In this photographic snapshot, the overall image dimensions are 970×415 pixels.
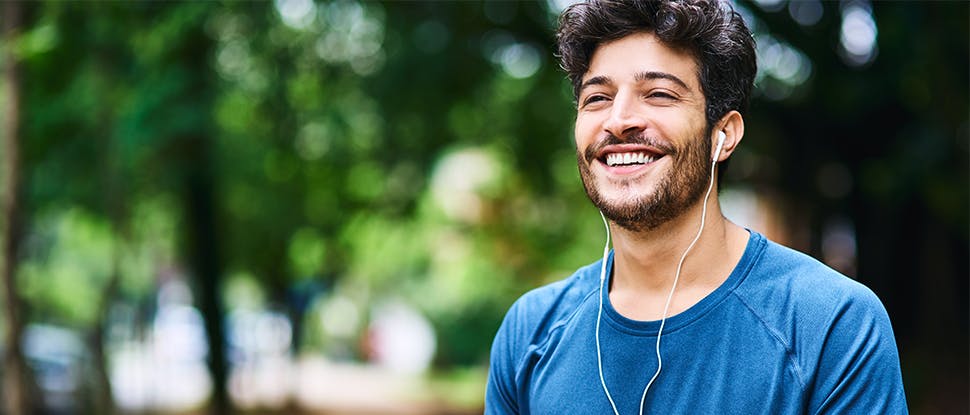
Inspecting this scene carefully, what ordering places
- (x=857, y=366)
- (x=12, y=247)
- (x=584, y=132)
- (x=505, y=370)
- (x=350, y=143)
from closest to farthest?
1. (x=857, y=366)
2. (x=584, y=132)
3. (x=505, y=370)
4. (x=12, y=247)
5. (x=350, y=143)

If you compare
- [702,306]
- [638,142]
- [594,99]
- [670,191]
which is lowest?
[702,306]

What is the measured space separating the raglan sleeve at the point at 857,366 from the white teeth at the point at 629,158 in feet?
1.69

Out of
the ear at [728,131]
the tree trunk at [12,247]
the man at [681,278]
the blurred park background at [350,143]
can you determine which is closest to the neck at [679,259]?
the man at [681,278]

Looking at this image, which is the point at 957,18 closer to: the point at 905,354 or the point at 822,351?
the point at 905,354

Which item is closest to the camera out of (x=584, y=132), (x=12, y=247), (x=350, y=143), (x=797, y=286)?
(x=797, y=286)

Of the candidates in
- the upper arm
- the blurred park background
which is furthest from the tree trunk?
the upper arm

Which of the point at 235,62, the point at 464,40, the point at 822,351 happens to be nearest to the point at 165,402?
the point at 235,62

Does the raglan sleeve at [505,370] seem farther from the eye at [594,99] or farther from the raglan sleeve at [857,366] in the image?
the raglan sleeve at [857,366]

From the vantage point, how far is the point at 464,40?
10992mm

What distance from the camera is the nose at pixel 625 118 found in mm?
2311

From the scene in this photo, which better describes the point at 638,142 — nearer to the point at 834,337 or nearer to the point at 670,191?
the point at 670,191

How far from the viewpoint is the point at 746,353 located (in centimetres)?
216

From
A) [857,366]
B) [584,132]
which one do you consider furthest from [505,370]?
[857,366]

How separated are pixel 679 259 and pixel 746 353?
0.99 ft
